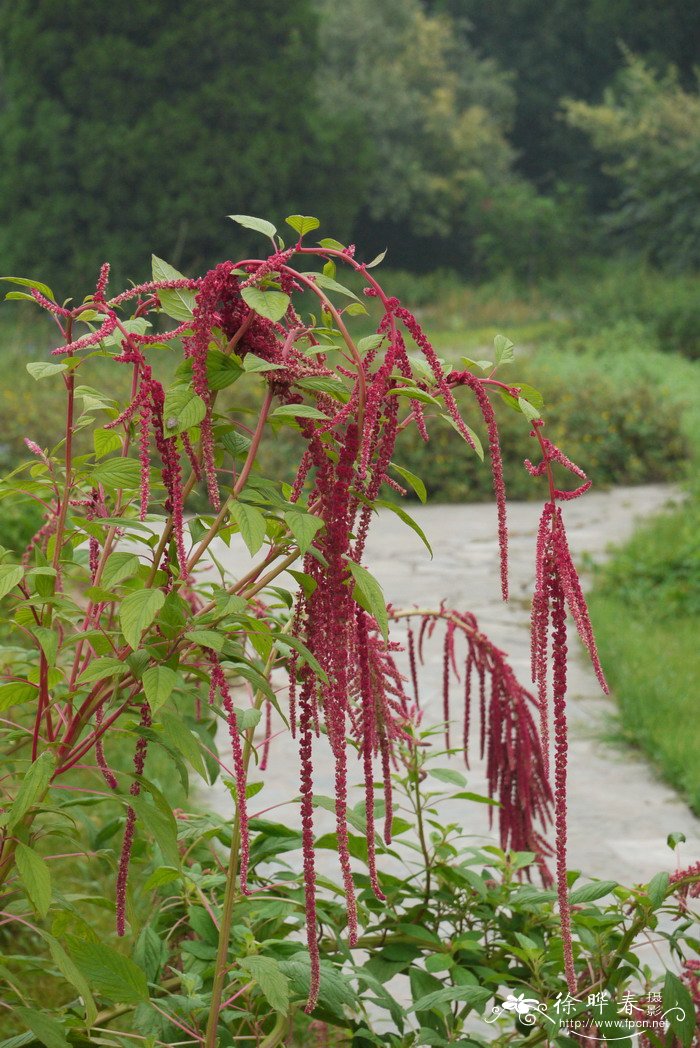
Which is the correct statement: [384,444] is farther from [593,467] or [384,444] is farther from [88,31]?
[88,31]

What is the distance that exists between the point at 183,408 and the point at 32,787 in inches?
14.8

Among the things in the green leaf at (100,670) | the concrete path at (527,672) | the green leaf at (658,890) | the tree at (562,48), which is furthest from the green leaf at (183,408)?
the tree at (562,48)

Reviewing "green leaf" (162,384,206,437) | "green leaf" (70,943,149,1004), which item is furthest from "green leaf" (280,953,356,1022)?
"green leaf" (162,384,206,437)

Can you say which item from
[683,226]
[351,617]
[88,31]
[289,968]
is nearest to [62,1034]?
[289,968]

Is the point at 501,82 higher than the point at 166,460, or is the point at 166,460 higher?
the point at 501,82

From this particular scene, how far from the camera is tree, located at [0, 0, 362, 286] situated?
1783cm

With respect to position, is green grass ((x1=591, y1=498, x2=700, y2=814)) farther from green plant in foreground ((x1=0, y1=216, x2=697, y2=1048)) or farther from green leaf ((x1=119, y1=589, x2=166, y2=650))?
green leaf ((x1=119, y1=589, x2=166, y2=650))

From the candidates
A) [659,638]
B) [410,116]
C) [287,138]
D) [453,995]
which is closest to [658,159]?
[410,116]

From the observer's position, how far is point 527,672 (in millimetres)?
5016

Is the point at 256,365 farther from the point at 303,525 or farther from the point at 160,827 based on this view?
the point at 160,827

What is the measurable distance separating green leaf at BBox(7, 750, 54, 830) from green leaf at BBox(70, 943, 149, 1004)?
19 centimetres

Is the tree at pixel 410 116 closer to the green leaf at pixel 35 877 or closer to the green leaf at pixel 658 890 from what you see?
the green leaf at pixel 658 890

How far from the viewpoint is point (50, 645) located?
44.6 inches

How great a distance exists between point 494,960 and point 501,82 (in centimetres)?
2787
